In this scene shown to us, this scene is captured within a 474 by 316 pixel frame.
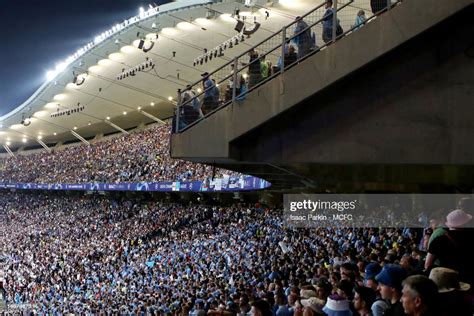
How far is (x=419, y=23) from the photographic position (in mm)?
7402

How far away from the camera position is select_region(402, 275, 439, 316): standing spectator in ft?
10.7

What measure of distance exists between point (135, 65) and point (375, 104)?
31.5 m

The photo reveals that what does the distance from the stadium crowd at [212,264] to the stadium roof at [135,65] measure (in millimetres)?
7219

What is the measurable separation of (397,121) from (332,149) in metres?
0.88

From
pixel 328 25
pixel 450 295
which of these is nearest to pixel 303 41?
pixel 328 25

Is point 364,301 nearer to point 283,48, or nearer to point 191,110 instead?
point 283,48

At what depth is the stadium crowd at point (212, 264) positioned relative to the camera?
4855 millimetres

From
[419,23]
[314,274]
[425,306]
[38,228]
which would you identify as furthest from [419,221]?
[38,228]

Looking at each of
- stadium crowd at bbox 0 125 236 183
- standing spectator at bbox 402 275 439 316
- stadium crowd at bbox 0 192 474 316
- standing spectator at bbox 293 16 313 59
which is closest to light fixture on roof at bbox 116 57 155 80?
stadium crowd at bbox 0 125 236 183

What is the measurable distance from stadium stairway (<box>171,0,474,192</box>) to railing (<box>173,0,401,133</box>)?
0.25 metres

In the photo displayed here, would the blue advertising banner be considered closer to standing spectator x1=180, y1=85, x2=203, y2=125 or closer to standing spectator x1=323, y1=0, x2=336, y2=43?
standing spectator x1=180, y1=85, x2=203, y2=125

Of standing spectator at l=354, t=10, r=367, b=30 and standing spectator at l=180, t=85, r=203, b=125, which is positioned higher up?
standing spectator at l=354, t=10, r=367, b=30

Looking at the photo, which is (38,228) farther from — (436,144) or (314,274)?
(436,144)

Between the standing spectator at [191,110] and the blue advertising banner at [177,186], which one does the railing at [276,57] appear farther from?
the blue advertising banner at [177,186]
